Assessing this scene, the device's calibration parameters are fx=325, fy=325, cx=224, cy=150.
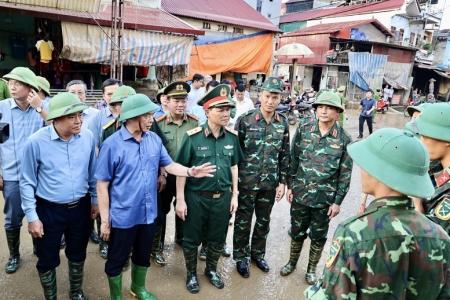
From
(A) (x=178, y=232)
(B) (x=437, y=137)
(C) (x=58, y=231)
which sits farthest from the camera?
(A) (x=178, y=232)

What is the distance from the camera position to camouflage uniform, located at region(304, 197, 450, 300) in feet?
4.55

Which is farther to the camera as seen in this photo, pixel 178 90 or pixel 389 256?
pixel 178 90

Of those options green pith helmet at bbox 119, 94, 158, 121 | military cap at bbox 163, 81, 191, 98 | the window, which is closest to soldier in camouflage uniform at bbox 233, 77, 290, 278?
military cap at bbox 163, 81, 191, 98

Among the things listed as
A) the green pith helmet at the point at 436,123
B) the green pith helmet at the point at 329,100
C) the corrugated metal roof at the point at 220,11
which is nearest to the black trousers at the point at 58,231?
the green pith helmet at the point at 329,100

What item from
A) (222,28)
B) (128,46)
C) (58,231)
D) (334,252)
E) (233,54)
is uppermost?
(222,28)

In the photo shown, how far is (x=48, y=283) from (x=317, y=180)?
2.56m

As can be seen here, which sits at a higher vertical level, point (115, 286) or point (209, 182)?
point (209, 182)

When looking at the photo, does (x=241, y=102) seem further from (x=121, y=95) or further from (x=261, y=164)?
(x=121, y=95)

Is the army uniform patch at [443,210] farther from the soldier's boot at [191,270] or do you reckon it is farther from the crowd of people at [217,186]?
the soldier's boot at [191,270]

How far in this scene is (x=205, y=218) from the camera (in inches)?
122

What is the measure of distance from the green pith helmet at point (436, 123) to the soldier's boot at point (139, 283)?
2496 millimetres

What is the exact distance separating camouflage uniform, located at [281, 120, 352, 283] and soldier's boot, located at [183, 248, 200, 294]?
1.09 m

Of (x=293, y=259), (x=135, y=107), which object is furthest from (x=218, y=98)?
(x=293, y=259)

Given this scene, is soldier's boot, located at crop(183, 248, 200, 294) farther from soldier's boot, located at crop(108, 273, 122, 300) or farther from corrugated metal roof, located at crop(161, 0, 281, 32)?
corrugated metal roof, located at crop(161, 0, 281, 32)
